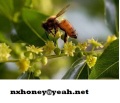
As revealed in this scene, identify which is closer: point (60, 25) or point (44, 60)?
point (44, 60)

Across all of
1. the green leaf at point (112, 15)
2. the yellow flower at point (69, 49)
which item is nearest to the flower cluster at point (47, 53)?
the yellow flower at point (69, 49)

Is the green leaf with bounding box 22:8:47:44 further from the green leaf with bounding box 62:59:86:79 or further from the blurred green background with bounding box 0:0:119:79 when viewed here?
the green leaf with bounding box 62:59:86:79

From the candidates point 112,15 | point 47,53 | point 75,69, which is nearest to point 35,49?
point 47,53

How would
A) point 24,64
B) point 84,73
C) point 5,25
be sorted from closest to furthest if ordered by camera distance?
point 24,64
point 84,73
point 5,25

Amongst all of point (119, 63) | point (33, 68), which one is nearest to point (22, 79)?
point (33, 68)

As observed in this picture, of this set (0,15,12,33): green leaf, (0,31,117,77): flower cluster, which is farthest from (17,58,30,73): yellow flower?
(0,15,12,33): green leaf

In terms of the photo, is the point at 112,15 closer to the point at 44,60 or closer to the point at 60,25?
the point at 60,25
